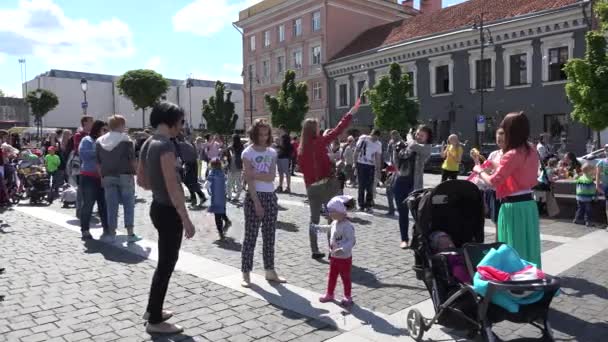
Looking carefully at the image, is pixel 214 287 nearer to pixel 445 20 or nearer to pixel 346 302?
pixel 346 302

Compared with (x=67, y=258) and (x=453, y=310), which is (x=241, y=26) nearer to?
(x=67, y=258)

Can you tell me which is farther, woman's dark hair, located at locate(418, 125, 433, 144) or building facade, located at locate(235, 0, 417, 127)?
building facade, located at locate(235, 0, 417, 127)

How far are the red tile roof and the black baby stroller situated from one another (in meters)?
29.2

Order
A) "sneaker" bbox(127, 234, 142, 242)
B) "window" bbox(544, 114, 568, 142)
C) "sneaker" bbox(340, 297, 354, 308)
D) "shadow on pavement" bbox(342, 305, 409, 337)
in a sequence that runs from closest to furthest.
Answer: "shadow on pavement" bbox(342, 305, 409, 337) → "sneaker" bbox(340, 297, 354, 308) → "sneaker" bbox(127, 234, 142, 242) → "window" bbox(544, 114, 568, 142)

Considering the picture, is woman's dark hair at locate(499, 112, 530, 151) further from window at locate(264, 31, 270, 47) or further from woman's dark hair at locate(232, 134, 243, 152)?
window at locate(264, 31, 270, 47)

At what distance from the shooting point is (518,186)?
4.84m

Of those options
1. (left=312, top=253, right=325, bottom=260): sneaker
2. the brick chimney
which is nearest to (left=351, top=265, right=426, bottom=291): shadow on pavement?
(left=312, top=253, right=325, bottom=260): sneaker

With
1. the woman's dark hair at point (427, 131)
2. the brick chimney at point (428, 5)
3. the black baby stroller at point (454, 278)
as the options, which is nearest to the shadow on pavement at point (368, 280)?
the black baby stroller at point (454, 278)

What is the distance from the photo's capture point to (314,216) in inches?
275

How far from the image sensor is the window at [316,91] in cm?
4704

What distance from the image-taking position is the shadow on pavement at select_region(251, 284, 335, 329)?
4676 millimetres

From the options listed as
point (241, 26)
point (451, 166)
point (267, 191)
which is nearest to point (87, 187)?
point (267, 191)

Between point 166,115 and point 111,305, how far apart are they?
209cm

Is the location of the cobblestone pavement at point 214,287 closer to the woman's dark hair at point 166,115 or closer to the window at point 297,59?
the woman's dark hair at point 166,115
